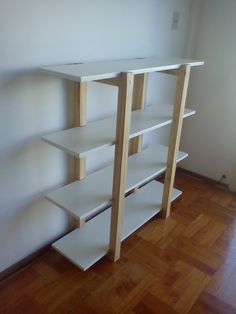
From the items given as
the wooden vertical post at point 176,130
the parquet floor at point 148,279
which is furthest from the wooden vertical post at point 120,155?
the wooden vertical post at point 176,130

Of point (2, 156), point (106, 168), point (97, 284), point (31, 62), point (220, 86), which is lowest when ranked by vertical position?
point (97, 284)

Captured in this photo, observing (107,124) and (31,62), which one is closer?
(31,62)

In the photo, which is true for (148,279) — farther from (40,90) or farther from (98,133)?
(40,90)

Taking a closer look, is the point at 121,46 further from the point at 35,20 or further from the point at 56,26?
the point at 35,20

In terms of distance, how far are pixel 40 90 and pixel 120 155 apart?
0.54m

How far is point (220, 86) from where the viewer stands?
8.66 ft

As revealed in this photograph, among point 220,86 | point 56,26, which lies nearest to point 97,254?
point 56,26

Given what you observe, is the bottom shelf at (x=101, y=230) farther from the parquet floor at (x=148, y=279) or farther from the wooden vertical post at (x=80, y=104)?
the wooden vertical post at (x=80, y=104)

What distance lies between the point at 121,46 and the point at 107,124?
1.74 feet

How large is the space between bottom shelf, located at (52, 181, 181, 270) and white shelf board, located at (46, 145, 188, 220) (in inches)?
6.6

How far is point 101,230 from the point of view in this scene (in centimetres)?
202

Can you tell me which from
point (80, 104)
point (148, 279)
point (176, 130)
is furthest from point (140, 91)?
point (148, 279)

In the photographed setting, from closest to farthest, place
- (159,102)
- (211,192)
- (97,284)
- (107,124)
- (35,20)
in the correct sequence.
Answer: (35,20), (97,284), (107,124), (159,102), (211,192)

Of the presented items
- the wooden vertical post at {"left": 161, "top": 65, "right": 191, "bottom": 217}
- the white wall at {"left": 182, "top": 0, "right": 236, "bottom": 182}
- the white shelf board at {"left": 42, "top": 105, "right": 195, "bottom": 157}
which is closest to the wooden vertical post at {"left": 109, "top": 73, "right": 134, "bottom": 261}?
the white shelf board at {"left": 42, "top": 105, "right": 195, "bottom": 157}
